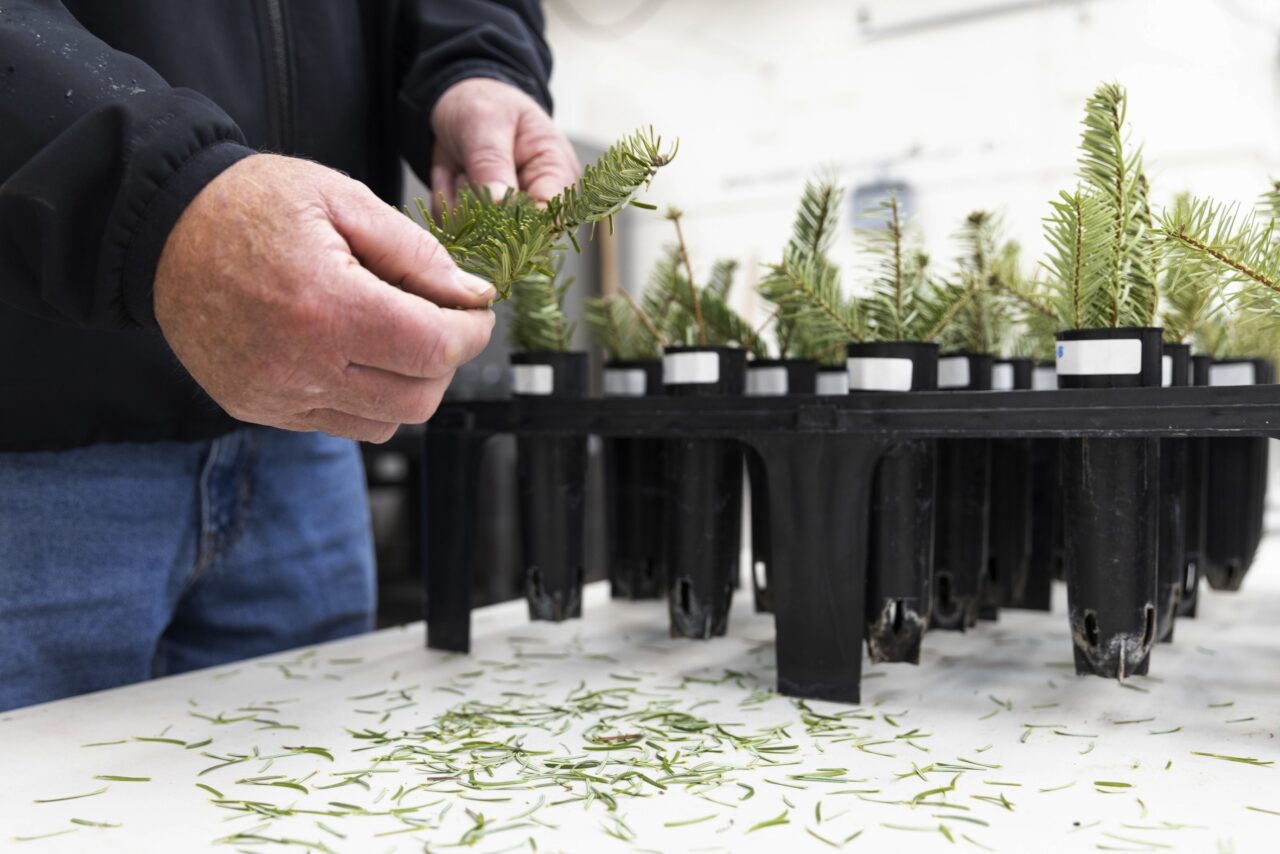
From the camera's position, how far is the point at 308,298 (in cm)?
47

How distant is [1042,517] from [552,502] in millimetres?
487

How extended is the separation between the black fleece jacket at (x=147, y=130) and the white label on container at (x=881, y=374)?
40cm

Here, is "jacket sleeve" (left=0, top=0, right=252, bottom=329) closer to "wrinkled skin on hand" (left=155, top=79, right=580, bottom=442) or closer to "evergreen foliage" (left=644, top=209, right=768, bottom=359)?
"wrinkled skin on hand" (left=155, top=79, right=580, bottom=442)

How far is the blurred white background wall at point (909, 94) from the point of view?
3270 millimetres

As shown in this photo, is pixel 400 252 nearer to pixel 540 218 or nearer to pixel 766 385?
pixel 540 218

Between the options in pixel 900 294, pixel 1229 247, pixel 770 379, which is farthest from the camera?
pixel 770 379

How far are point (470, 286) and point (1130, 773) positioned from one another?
44 centimetres

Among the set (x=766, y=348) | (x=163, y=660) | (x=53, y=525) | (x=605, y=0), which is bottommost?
(x=163, y=660)

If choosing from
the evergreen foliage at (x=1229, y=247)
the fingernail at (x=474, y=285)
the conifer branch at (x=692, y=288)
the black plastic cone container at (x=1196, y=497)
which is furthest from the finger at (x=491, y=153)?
the black plastic cone container at (x=1196, y=497)

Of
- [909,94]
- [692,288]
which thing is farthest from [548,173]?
[909,94]

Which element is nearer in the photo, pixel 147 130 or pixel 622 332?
pixel 147 130

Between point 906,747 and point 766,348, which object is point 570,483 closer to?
point 766,348

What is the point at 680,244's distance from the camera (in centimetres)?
79

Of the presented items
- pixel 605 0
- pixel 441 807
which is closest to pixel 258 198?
pixel 441 807
